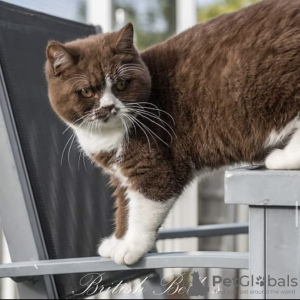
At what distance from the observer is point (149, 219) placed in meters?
1.48

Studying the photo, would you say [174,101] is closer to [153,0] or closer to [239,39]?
[239,39]

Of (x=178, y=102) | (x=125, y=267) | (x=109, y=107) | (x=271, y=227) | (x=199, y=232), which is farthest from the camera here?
(x=199, y=232)

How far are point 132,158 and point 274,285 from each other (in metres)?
0.60

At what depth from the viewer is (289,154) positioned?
1350mm

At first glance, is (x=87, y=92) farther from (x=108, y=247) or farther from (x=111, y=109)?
(x=108, y=247)

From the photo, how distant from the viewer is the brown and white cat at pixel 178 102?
141 centimetres

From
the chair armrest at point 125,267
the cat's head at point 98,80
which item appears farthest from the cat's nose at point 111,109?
the chair armrest at point 125,267

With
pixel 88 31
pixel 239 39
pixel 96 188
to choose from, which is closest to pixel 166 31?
pixel 88 31

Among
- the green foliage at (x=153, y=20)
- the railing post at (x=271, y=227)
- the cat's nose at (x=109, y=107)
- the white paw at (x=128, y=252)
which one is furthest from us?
the green foliage at (x=153, y=20)

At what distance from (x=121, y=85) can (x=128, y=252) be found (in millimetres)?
421

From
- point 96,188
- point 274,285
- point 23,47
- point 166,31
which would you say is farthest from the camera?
point 166,31

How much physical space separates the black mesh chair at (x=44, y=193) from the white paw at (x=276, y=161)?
0.26 metres

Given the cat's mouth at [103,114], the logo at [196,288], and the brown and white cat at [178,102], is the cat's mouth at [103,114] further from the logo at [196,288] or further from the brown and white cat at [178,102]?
the logo at [196,288]

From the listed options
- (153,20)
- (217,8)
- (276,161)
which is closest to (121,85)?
(276,161)
